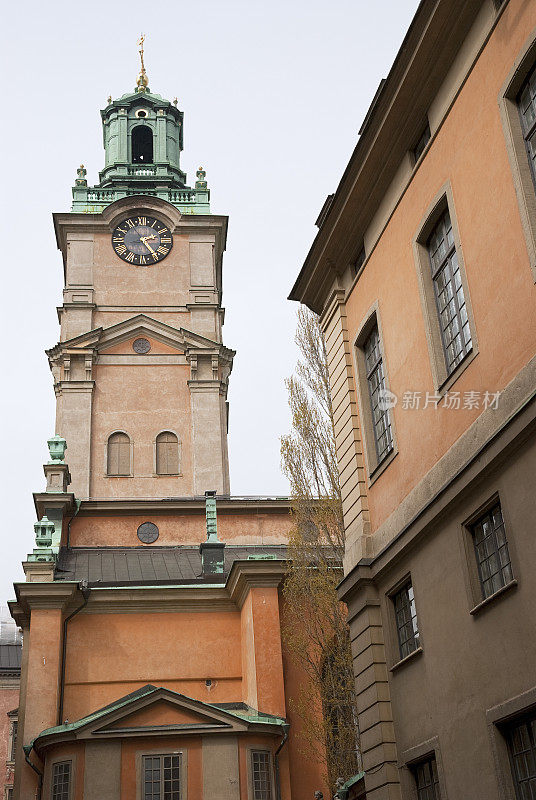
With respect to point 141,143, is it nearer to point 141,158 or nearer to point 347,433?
point 141,158

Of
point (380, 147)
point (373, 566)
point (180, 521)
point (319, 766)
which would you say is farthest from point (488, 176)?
point (180, 521)

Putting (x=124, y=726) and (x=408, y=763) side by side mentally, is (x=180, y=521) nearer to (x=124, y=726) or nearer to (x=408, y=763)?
(x=124, y=726)

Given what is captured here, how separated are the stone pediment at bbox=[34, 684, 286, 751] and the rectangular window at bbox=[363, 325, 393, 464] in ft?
32.0

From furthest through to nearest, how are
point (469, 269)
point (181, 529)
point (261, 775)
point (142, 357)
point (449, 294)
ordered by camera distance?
point (142, 357) → point (181, 529) → point (261, 775) → point (449, 294) → point (469, 269)

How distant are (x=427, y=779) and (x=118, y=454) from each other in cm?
2425

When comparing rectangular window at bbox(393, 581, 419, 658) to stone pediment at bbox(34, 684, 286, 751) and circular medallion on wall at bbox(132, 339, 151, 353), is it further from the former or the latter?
circular medallion on wall at bbox(132, 339, 151, 353)

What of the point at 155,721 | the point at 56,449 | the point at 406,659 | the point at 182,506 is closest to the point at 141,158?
the point at 56,449

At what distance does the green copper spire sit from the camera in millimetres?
41312

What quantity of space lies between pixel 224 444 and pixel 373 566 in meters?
22.2

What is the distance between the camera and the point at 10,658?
4631 cm

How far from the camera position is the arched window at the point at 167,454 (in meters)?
34.9

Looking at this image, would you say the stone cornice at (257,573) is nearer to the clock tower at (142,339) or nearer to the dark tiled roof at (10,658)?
the clock tower at (142,339)

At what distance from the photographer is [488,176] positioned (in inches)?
429

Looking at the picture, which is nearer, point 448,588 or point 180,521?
point 448,588
